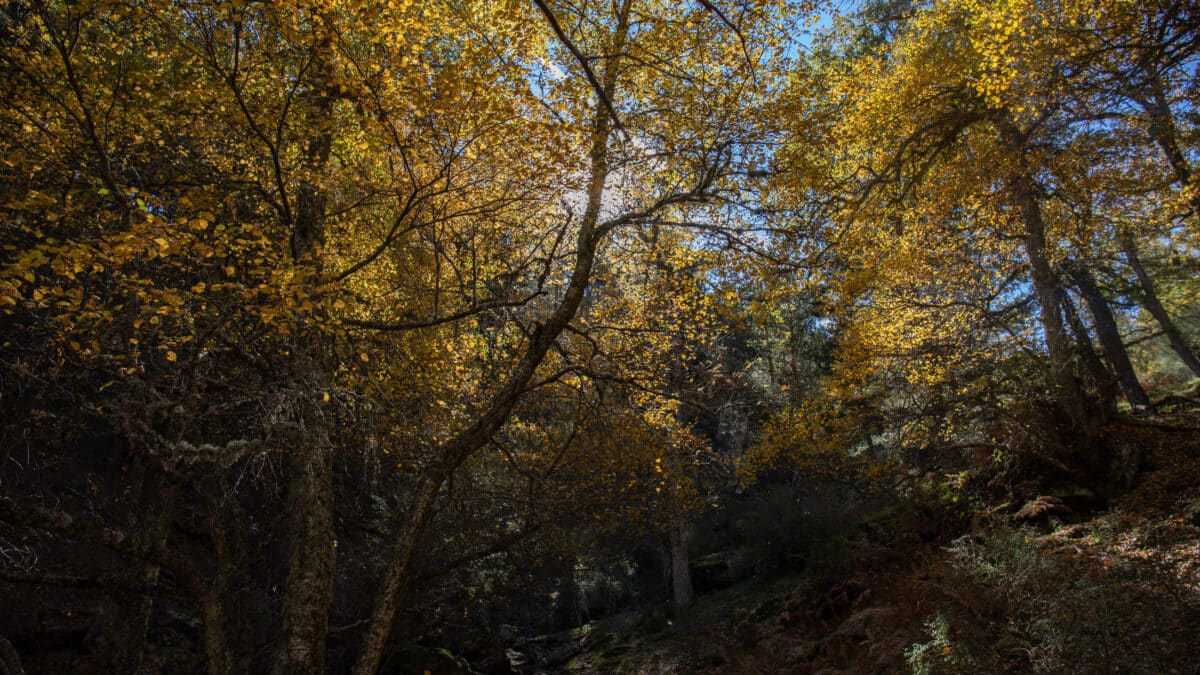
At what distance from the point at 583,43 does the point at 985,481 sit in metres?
8.54

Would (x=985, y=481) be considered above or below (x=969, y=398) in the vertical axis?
below

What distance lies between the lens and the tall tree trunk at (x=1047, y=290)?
8.31 metres

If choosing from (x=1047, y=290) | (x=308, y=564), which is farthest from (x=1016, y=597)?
(x=308, y=564)

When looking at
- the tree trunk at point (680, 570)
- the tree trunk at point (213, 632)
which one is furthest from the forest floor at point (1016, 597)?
the tree trunk at point (213, 632)

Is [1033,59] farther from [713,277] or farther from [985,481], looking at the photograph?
[985,481]

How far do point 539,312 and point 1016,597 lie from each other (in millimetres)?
6184

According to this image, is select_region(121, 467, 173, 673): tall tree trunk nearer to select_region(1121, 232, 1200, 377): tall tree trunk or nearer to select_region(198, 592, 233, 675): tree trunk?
select_region(198, 592, 233, 675): tree trunk

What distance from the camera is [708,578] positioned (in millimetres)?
16453

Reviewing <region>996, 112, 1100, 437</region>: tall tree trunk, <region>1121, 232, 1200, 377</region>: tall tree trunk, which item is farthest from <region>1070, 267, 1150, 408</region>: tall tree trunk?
<region>996, 112, 1100, 437</region>: tall tree trunk

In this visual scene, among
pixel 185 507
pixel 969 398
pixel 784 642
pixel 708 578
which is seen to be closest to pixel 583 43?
pixel 969 398

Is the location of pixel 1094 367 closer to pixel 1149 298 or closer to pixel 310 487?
pixel 1149 298

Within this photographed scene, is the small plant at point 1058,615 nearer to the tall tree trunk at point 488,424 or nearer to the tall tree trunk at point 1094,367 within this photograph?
the tall tree trunk at point 1094,367

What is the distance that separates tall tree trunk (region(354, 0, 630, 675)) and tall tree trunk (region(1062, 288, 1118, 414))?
7.54 meters

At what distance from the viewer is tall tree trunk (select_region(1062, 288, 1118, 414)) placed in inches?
338
